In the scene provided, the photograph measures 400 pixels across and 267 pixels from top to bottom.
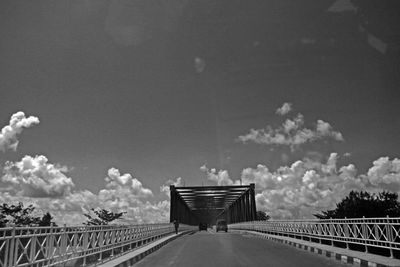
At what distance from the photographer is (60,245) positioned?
30.7 feet

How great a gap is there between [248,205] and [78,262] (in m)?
68.2

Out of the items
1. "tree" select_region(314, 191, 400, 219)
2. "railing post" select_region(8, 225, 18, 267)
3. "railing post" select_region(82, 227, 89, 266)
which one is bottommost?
"railing post" select_region(8, 225, 18, 267)

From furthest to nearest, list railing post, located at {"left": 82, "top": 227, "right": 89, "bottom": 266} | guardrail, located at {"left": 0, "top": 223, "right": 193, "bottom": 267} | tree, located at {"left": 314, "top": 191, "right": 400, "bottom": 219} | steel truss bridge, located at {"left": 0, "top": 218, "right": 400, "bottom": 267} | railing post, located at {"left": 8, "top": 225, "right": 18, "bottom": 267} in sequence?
tree, located at {"left": 314, "top": 191, "right": 400, "bottom": 219} < railing post, located at {"left": 82, "top": 227, "right": 89, "bottom": 266} < steel truss bridge, located at {"left": 0, "top": 218, "right": 400, "bottom": 267} < guardrail, located at {"left": 0, "top": 223, "right": 193, "bottom": 267} < railing post, located at {"left": 8, "top": 225, "right": 18, "bottom": 267}

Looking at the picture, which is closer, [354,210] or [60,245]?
[60,245]

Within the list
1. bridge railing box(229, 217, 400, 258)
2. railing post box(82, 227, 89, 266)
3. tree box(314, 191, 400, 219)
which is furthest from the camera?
tree box(314, 191, 400, 219)

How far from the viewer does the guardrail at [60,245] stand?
7059 mm

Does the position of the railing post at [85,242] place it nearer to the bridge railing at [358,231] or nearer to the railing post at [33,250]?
the railing post at [33,250]

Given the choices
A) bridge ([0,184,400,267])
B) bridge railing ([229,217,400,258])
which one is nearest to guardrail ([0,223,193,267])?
bridge ([0,184,400,267])

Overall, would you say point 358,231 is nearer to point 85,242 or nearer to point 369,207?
point 85,242

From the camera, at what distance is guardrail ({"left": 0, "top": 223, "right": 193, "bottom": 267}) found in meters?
7.06

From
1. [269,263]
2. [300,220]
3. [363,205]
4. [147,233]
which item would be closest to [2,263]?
[269,263]

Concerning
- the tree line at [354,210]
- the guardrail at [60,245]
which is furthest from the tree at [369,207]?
the guardrail at [60,245]

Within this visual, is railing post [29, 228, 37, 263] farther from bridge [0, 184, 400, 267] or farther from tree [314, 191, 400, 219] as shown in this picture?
tree [314, 191, 400, 219]

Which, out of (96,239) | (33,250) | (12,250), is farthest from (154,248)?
(12,250)
